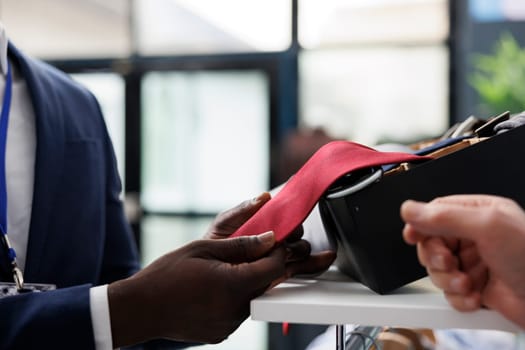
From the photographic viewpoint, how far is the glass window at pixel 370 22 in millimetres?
3574

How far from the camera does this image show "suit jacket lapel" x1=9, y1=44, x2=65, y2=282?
0.96 metres

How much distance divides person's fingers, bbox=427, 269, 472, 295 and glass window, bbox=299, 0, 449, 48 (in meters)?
3.25

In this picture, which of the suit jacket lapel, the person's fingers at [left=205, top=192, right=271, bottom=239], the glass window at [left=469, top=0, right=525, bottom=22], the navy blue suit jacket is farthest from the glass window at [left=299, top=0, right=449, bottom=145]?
the person's fingers at [left=205, top=192, right=271, bottom=239]

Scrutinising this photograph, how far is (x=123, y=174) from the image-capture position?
159 inches

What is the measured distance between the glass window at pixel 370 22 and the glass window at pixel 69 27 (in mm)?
1209

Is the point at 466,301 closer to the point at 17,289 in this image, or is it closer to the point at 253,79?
the point at 17,289

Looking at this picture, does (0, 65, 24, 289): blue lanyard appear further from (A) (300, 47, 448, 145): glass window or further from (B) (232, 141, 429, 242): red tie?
(A) (300, 47, 448, 145): glass window

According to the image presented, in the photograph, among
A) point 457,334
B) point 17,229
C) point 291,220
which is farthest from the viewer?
point 457,334

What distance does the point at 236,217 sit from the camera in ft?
2.47

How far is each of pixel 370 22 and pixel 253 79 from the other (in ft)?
2.56

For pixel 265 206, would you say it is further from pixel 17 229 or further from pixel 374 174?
pixel 17 229

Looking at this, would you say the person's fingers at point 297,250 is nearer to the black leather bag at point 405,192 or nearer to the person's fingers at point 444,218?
the black leather bag at point 405,192

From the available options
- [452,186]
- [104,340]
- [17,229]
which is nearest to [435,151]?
[452,186]

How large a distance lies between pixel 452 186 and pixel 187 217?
343 cm
